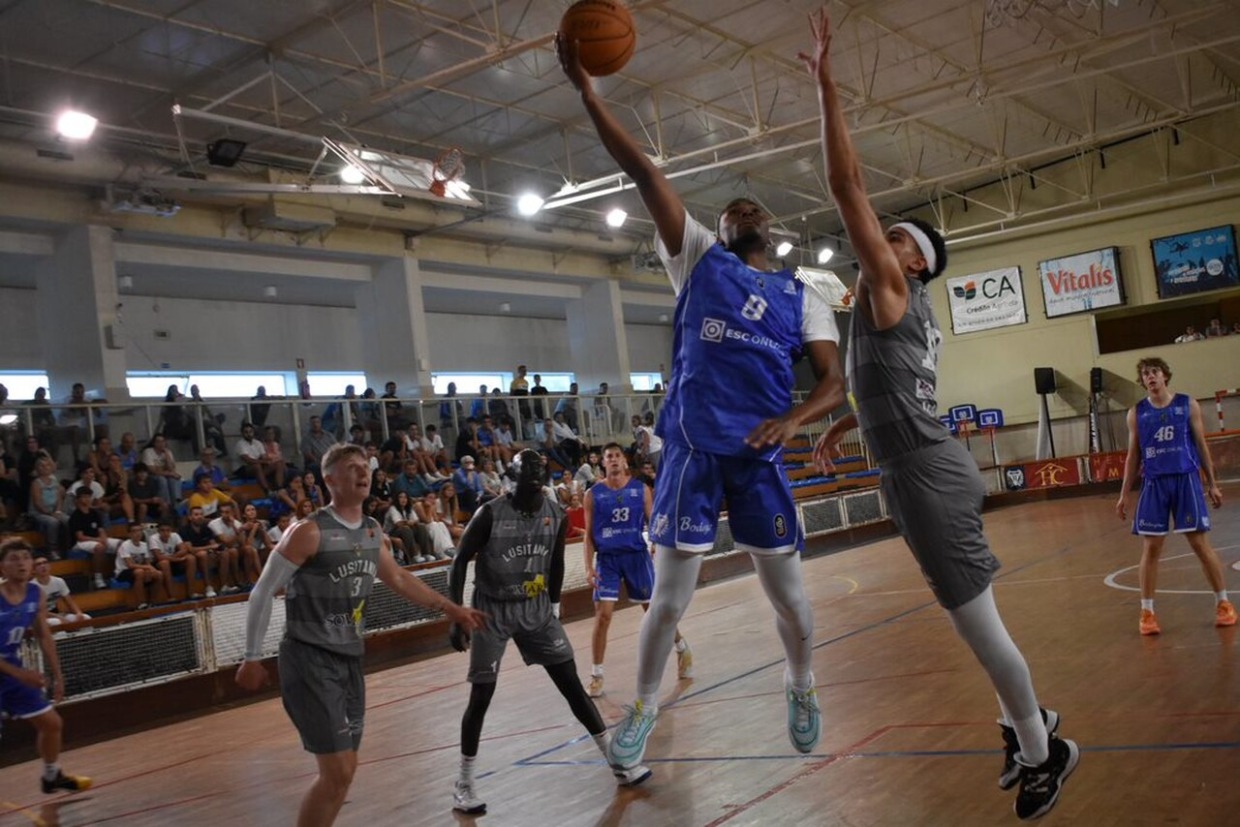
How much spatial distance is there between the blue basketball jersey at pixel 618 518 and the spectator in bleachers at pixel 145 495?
30.0 feet

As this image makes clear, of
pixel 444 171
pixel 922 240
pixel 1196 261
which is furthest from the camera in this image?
pixel 1196 261

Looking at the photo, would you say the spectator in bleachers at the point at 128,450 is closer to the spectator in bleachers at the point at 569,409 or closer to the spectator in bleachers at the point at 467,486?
the spectator in bleachers at the point at 467,486

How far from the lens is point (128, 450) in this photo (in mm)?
17203

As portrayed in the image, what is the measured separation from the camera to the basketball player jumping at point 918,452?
363cm

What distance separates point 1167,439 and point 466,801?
5854 millimetres

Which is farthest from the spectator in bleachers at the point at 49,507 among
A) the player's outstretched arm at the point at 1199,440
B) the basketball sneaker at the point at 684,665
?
the player's outstretched arm at the point at 1199,440

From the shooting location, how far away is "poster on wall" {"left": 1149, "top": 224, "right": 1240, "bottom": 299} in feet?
95.1

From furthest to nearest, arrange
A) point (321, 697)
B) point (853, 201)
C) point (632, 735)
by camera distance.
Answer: point (632, 735), point (321, 697), point (853, 201)

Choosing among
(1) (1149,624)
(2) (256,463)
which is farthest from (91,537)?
(1) (1149,624)

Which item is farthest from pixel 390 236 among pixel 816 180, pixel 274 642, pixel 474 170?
pixel 274 642

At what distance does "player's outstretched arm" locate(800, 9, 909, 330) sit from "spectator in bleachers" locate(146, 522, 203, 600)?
41.8ft

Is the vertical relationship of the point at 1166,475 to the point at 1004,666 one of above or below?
above

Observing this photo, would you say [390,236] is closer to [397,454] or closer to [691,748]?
[397,454]

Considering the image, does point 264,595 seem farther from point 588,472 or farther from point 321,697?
point 588,472
